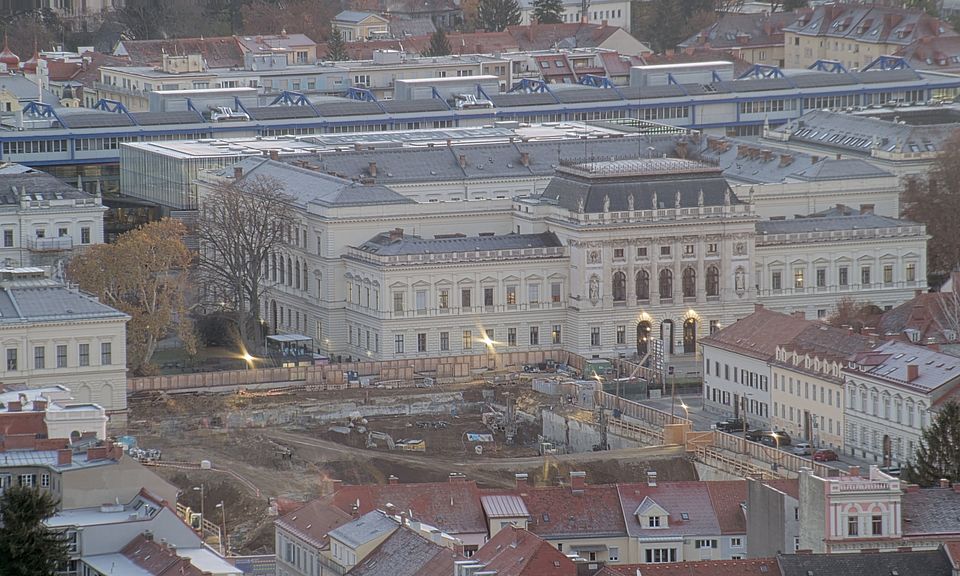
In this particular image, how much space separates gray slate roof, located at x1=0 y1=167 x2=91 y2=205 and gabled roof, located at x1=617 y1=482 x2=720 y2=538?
6760 cm

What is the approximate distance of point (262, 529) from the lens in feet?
421

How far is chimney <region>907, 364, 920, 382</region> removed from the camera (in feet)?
456

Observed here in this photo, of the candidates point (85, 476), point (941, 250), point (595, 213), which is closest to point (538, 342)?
point (595, 213)

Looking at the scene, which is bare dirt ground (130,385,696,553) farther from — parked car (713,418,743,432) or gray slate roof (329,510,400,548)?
gray slate roof (329,510,400,548)

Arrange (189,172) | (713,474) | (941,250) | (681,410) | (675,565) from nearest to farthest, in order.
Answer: (675,565) < (713,474) < (681,410) < (941,250) < (189,172)

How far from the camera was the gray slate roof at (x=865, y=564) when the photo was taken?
10244cm

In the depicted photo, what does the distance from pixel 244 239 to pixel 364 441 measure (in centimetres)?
2458

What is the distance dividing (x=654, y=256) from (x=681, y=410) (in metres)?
17.7

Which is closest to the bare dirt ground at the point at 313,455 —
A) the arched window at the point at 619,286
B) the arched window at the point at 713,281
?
the arched window at the point at 619,286

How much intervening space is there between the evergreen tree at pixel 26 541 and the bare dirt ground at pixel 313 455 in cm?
2953

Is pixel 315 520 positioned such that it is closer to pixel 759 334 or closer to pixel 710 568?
pixel 710 568

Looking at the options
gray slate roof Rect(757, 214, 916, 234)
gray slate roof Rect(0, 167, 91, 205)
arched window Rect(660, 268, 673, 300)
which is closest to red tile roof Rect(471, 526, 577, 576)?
arched window Rect(660, 268, 673, 300)

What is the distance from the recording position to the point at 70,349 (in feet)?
491

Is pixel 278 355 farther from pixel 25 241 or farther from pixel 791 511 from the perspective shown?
pixel 791 511
